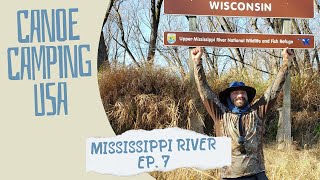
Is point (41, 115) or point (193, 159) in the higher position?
point (41, 115)

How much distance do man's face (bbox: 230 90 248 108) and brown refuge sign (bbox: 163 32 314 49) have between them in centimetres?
57

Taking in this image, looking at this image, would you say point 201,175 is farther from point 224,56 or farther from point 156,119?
point 224,56

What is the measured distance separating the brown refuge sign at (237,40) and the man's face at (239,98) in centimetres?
57

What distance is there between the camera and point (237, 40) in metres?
4.57

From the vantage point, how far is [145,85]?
16.4 feet

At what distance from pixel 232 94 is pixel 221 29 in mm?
1268

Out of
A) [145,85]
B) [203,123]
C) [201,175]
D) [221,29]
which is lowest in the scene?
[201,175]

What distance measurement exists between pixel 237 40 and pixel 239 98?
0.66 m

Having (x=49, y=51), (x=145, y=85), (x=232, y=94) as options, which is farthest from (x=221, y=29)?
(x=49, y=51)

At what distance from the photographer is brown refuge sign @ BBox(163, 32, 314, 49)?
451 centimetres

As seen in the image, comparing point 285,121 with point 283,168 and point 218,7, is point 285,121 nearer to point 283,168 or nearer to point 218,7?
point 283,168

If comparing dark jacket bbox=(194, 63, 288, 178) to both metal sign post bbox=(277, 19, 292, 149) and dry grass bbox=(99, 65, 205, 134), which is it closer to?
dry grass bbox=(99, 65, 205, 134)

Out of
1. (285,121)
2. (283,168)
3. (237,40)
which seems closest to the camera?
(237,40)

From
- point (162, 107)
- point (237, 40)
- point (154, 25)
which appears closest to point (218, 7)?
point (237, 40)
